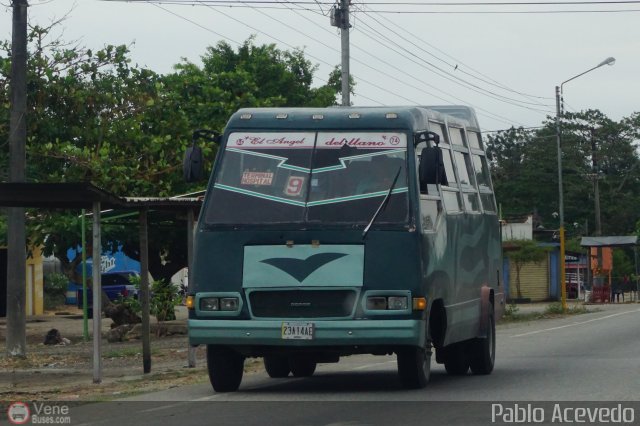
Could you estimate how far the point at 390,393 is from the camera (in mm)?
14781

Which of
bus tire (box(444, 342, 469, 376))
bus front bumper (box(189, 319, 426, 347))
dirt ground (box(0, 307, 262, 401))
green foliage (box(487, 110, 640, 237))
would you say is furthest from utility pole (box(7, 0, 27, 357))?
green foliage (box(487, 110, 640, 237))

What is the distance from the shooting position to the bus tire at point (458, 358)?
18047 mm

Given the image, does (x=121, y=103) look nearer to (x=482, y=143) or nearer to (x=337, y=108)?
(x=482, y=143)

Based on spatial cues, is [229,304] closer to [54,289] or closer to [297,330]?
[297,330]

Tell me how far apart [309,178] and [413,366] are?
91.8 inches

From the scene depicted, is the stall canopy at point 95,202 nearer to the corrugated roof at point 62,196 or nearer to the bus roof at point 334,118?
the corrugated roof at point 62,196

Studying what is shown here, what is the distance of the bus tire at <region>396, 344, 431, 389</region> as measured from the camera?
48.4ft

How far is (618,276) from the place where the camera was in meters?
70.1

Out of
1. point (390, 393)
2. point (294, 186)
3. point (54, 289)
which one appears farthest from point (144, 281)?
point (54, 289)

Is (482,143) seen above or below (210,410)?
above

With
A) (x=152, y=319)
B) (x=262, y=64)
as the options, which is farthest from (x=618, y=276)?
(x=152, y=319)

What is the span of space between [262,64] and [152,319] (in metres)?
13.7

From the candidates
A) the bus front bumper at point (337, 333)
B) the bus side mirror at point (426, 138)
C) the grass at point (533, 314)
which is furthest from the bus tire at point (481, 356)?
the grass at point (533, 314)

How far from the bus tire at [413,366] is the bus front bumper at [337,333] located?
463mm
